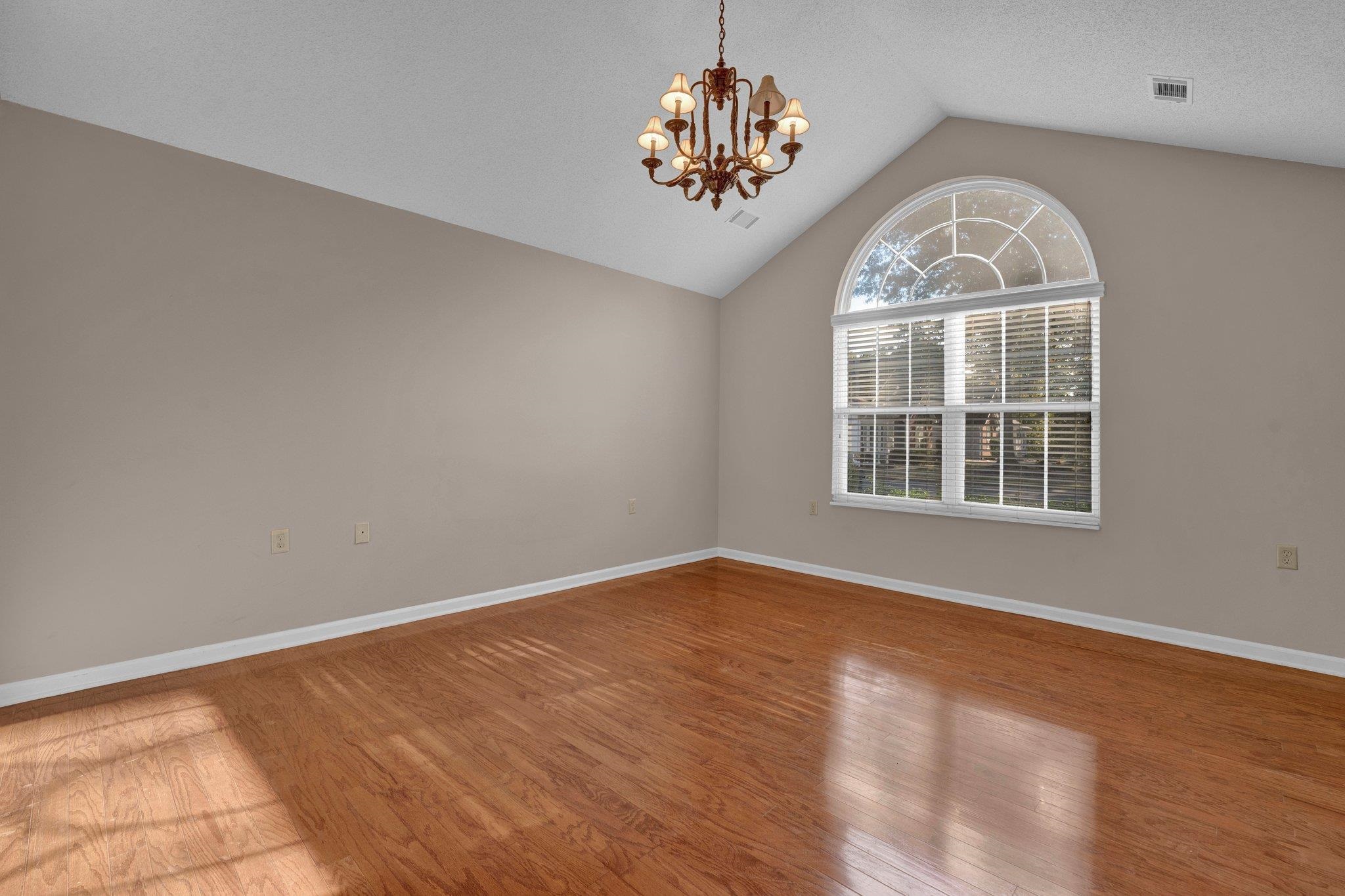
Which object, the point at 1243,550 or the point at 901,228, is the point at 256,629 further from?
the point at 1243,550

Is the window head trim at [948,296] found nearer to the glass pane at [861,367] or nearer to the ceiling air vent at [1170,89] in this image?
the glass pane at [861,367]

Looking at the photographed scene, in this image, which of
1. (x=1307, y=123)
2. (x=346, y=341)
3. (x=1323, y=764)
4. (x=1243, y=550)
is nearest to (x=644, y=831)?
(x=1323, y=764)

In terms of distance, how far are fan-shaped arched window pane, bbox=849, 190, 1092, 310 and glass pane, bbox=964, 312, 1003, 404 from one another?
216 millimetres

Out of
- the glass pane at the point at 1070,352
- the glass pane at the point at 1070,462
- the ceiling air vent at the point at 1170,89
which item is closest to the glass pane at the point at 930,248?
the glass pane at the point at 1070,352

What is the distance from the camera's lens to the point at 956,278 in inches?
173

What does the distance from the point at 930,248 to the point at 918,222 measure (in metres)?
0.22

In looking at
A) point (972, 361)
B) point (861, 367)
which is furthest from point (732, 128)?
point (861, 367)

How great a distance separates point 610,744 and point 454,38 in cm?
304

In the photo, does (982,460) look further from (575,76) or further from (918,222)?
(575,76)

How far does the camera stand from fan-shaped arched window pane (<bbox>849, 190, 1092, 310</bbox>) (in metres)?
3.99

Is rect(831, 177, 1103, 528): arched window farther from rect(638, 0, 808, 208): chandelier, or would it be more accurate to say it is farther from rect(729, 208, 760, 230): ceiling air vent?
rect(638, 0, 808, 208): chandelier

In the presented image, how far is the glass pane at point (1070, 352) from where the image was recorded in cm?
386

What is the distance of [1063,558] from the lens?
3898 mm

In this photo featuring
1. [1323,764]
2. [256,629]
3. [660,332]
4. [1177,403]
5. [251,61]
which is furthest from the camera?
[660,332]
